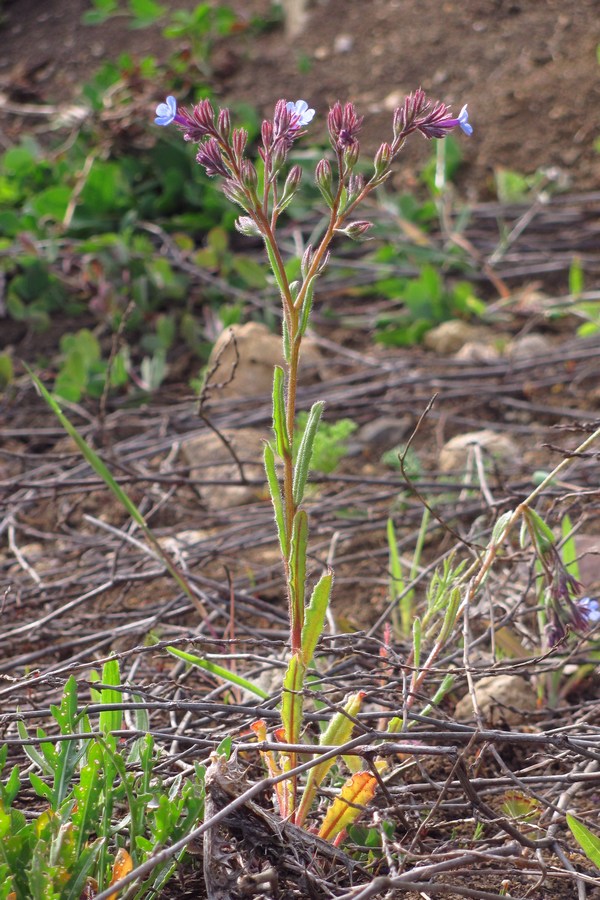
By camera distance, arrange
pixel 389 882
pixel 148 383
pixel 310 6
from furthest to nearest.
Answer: pixel 310 6 < pixel 148 383 < pixel 389 882

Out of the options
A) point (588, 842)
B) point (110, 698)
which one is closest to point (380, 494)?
point (110, 698)

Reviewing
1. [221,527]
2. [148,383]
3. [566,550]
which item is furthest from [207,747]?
[148,383]

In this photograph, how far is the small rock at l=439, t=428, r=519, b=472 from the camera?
2.72 metres

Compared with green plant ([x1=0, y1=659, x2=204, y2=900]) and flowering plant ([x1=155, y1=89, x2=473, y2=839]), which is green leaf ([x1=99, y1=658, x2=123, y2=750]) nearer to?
green plant ([x1=0, y1=659, x2=204, y2=900])

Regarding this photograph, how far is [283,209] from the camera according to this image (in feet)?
4.06

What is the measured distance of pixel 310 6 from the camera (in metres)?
5.71

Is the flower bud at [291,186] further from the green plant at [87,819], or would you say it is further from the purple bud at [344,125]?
the green plant at [87,819]

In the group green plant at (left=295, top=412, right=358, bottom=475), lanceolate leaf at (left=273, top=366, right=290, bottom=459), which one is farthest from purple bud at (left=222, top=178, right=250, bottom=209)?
green plant at (left=295, top=412, right=358, bottom=475)

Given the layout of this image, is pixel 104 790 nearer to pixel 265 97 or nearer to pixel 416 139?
pixel 416 139

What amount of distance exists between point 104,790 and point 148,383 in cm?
224

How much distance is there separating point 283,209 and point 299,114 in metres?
0.12

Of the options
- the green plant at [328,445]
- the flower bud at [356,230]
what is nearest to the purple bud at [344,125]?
the flower bud at [356,230]

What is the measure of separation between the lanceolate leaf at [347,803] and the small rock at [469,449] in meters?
→ 1.52

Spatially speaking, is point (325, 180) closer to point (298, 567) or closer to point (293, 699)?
point (298, 567)
